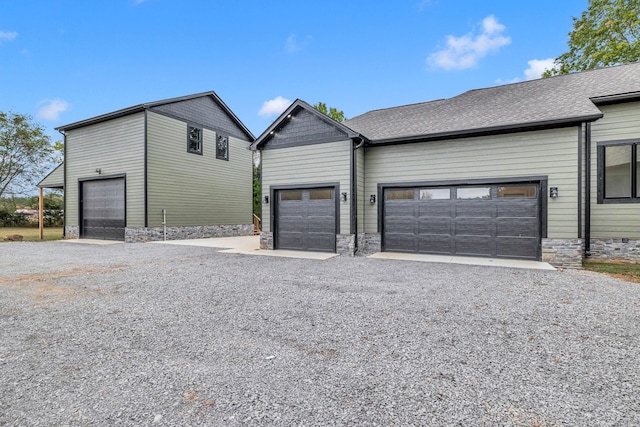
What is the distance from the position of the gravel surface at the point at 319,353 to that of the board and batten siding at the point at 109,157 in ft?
25.9

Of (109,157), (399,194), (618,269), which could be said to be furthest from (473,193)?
(109,157)

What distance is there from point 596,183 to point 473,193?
3.16 m

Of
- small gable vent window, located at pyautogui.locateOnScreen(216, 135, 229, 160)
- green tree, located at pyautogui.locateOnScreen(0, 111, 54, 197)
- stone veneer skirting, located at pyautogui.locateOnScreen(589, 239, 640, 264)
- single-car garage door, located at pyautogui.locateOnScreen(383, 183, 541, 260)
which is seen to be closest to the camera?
stone veneer skirting, located at pyautogui.locateOnScreen(589, 239, 640, 264)

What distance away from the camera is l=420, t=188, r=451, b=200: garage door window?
8891mm

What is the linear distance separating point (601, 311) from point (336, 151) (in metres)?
7.14

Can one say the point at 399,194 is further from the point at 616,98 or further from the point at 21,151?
the point at 21,151

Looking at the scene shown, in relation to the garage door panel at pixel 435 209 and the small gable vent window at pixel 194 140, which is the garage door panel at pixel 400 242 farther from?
the small gable vent window at pixel 194 140

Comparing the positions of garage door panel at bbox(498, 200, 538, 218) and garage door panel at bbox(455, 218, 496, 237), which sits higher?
garage door panel at bbox(498, 200, 538, 218)

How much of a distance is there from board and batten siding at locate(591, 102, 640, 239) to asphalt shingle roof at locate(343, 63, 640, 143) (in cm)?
53

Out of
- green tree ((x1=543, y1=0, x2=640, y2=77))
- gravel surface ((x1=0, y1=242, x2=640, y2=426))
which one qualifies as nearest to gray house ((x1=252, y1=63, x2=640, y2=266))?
gravel surface ((x1=0, y1=242, x2=640, y2=426))

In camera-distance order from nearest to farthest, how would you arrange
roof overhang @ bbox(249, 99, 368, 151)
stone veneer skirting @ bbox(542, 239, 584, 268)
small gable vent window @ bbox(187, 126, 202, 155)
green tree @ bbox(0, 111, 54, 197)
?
1. stone veneer skirting @ bbox(542, 239, 584, 268)
2. roof overhang @ bbox(249, 99, 368, 151)
3. small gable vent window @ bbox(187, 126, 202, 155)
4. green tree @ bbox(0, 111, 54, 197)

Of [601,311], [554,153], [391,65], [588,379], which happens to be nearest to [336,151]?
[554,153]

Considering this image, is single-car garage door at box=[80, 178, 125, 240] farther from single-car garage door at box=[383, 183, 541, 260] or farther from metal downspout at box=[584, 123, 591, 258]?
metal downspout at box=[584, 123, 591, 258]

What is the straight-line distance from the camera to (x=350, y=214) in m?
9.24
